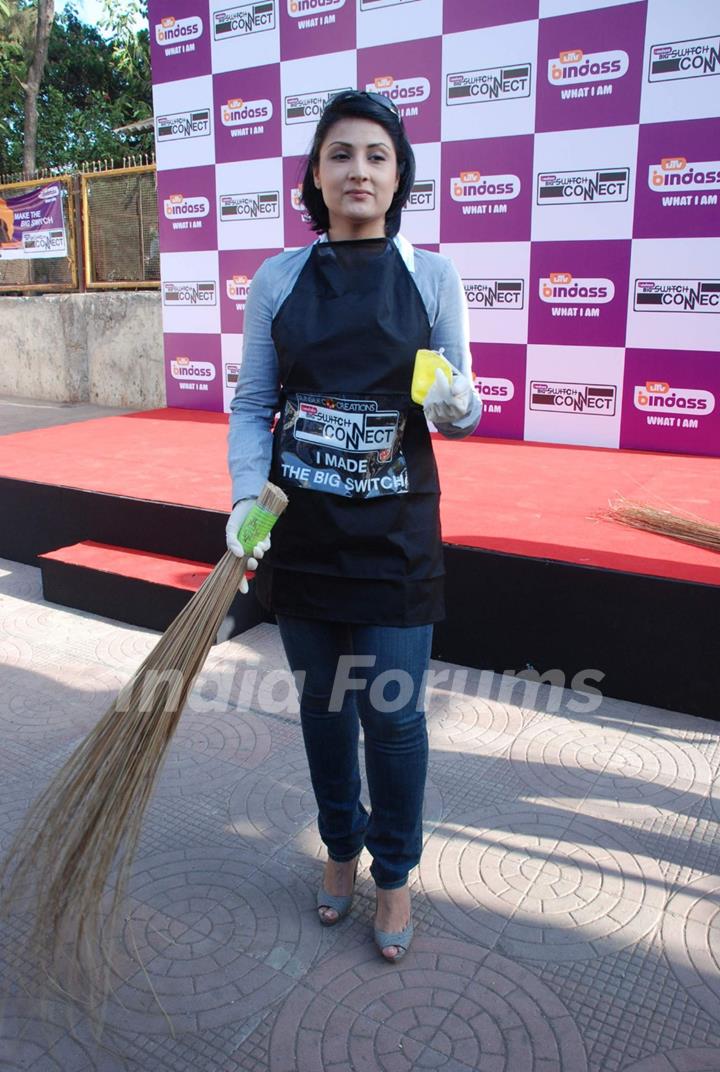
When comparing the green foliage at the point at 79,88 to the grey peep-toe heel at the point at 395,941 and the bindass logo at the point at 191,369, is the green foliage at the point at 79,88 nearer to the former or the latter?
the bindass logo at the point at 191,369

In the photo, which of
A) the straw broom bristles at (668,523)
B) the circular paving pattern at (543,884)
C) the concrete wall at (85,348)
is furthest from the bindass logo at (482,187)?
the concrete wall at (85,348)

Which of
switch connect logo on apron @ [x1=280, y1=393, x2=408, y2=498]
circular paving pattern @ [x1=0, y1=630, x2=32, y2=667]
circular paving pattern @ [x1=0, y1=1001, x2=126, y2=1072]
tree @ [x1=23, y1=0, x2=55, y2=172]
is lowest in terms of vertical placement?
circular paving pattern @ [x1=0, y1=1001, x2=126, y2=1072]

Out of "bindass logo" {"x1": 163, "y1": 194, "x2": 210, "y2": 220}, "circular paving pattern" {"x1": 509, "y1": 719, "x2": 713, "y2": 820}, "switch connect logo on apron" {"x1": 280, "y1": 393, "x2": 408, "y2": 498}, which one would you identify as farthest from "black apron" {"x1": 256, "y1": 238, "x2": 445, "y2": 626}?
"bindass logo" {"x1": 163, "y1": 194, "x2": 210, "y2": 220}

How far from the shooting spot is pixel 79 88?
17328 mm

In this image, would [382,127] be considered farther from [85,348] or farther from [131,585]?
[85,348]

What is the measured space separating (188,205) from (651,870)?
4.73 metres

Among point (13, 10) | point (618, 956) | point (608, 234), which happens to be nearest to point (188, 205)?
point (608, 234)

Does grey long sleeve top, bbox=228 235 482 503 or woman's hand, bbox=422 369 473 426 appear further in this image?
grey long sleeve top, bbox=228 235 482 503

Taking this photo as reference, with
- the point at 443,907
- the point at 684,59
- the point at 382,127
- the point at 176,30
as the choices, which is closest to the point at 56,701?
the point at 443,907

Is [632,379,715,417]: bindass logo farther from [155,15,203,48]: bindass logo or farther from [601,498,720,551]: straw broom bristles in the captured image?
[155,15,203,48]: bindass logo

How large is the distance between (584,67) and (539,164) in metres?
0.43

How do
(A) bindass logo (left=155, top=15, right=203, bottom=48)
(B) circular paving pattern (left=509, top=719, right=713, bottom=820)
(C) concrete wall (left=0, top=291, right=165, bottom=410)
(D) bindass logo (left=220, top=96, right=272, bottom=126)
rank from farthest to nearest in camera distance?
(C) concrete wall (left=0, top=291, right=165, bottom=410) → (A) bindass logo (left=155, top=15, right=203, bottom=48) → (D) bindass logo (left=220, top=96, right=272, bottom=126) → (B) circular paving pattern (left=509, top=719, right=713, bottom=820)

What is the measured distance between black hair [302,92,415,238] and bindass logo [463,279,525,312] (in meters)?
2.95

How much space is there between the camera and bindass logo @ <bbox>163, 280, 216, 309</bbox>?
533 centimetres
